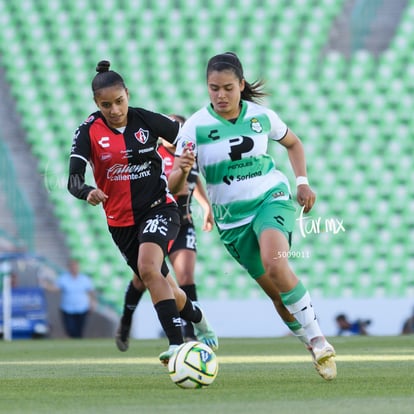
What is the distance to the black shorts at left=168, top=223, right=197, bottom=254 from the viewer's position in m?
9.95

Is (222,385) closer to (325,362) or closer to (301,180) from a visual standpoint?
(325,362)

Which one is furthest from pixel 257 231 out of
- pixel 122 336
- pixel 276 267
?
pixel 122 336

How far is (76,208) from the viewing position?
18141mm

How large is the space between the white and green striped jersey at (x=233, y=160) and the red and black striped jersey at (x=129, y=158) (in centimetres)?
48

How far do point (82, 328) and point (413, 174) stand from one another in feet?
20.0

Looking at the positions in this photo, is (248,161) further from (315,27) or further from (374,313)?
(315,27)

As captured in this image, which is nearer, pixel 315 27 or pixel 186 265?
pixel 186 265

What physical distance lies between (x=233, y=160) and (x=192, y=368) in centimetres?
140

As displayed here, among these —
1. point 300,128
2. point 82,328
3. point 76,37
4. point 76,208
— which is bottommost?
point 82,328

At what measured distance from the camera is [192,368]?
5742mm

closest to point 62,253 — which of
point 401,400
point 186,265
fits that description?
point 186,265

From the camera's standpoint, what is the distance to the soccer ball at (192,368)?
5746 millimetres

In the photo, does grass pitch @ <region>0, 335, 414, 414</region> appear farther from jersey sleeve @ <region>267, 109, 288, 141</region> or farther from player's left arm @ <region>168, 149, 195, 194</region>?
jersey sleeve @ <region>267, 109, 288, 141</region>

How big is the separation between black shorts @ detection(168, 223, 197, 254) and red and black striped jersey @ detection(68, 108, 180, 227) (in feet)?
9.33
